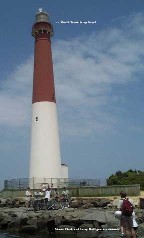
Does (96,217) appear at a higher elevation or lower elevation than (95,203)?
lower

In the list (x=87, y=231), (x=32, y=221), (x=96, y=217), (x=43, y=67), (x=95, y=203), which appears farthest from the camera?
(x=43, y=67)

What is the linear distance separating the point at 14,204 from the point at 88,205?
695cm

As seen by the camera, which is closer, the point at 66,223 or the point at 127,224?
the point at 127,224

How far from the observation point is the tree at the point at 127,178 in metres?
45.2

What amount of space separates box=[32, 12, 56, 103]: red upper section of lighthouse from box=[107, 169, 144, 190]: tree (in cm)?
1217

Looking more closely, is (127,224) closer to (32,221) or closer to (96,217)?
(96,217)

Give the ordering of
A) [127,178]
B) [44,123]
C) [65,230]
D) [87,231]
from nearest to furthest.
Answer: [87,231]
[65,230]
[44,123]
[127,178]

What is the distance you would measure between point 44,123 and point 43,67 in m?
5.40

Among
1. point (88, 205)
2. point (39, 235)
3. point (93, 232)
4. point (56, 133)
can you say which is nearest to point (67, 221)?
point (39, 235)

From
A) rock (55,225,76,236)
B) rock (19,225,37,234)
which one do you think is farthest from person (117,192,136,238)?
rock (19,225,37,234)

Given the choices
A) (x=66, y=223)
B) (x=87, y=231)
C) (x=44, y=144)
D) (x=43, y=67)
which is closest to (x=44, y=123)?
(x=44, y=144)

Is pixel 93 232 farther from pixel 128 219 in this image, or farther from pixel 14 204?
pixel 14 204

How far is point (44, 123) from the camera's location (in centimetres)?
4044

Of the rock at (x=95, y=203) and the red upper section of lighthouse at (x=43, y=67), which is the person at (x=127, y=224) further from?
the red upper section of lighthouse at (x=43, y=67)
